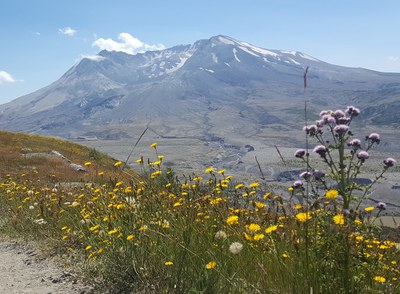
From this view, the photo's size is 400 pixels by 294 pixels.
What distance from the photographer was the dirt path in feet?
16.3

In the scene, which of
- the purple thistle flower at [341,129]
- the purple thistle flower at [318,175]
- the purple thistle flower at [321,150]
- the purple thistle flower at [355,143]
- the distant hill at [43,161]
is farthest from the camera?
the distant hill at [43,161]

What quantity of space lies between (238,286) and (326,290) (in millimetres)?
742

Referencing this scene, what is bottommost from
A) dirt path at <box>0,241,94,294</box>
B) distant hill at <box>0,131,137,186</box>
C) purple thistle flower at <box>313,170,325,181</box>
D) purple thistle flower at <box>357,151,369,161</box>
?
distant hill at <box>0,131,137,186</box>

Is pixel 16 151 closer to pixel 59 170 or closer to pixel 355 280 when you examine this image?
pixel 59 170

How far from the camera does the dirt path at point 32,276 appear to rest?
4.97 m

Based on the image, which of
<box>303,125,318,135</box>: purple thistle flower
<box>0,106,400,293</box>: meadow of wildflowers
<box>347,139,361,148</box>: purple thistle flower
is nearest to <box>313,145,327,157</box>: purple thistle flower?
<box>0,106,400,293</box>: meadow of wildflowers

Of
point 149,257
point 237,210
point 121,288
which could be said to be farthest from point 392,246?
point 121,288

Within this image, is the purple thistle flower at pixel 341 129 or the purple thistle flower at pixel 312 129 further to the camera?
the purple thistle flower at pixel 312 129

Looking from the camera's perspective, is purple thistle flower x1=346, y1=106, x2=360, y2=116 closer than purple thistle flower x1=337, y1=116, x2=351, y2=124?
No

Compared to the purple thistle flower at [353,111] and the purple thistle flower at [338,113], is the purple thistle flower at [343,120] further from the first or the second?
the purple thistle flower at [353,111]

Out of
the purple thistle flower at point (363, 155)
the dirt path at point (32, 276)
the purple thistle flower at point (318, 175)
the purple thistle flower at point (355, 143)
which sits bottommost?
the dirt path at point (32, 276)

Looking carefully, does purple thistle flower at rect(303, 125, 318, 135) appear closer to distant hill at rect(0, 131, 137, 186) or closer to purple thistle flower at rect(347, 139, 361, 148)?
purple thistle flower at rect(347, 139, 361, 148)

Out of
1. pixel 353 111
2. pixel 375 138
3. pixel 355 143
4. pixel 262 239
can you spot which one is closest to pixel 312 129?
pixel 355 143

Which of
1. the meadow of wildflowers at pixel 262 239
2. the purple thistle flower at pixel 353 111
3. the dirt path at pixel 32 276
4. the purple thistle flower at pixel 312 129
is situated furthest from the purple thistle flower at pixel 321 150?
the dirt path at pixel 32 276
